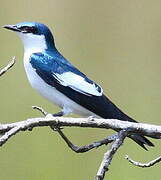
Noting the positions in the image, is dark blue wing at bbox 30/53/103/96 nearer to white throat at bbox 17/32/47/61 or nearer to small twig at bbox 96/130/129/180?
white throat at bbox 17/32/47/61

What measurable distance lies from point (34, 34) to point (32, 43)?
0.02 m

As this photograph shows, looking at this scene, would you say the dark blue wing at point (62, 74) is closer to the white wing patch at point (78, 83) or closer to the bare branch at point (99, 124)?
the white wing patch at point (78, 83)

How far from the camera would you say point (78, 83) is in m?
0.90

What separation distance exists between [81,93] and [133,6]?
744 mm

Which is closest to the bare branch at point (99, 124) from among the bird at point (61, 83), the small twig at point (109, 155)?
the small twig at point (109, 155)

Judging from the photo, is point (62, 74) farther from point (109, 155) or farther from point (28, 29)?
point (109, 155)

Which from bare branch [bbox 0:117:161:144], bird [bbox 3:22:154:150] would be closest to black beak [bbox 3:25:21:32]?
bird [bbox 3:22:154:150]

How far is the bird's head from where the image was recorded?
2.95 ft

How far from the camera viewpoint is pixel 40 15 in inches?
61.2

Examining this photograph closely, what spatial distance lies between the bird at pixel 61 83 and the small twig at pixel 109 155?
0.13 metres

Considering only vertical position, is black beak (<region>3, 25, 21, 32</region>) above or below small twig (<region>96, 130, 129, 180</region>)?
above

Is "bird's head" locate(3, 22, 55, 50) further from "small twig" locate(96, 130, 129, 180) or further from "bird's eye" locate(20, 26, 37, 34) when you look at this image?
"small twig" locate(96, 130, 129, 180)

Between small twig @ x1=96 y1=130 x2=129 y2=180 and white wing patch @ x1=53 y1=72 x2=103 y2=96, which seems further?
white wing patch @ x1=53 y1=72 x2=103 y2=96

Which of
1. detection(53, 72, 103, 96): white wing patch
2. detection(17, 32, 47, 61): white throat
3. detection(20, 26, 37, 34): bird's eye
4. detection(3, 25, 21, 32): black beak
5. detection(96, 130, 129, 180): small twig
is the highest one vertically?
detection(3, 25, 21, 32): black beak
